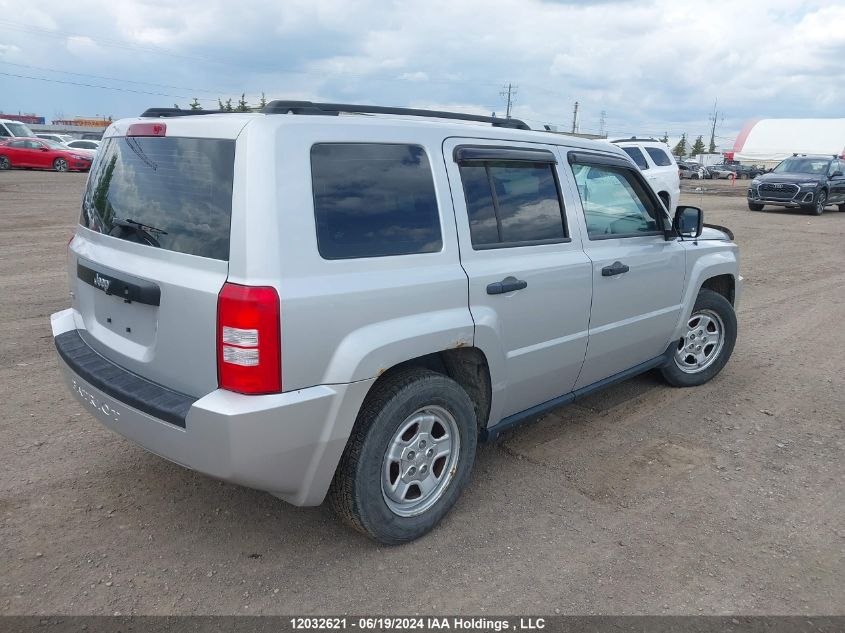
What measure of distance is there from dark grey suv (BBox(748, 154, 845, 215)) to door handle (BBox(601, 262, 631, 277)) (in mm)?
18753

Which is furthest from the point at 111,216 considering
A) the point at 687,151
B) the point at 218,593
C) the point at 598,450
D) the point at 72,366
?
the point at 687,151

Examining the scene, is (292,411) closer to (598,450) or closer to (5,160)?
(598,450)

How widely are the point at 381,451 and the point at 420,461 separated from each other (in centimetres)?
33

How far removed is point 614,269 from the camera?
396cm

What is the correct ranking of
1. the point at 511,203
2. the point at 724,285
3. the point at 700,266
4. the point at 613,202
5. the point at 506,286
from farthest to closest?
the point at 724,285
the point at 700,266
the point at 613,202
the point at 511,203
the point at 506,286

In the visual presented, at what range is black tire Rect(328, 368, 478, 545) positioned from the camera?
9.49 ft

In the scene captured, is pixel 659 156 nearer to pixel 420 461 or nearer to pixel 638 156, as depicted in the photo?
pixel 638 156

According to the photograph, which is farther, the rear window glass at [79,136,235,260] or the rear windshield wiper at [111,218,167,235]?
the rear windshield wiper at [111,218,167,235]

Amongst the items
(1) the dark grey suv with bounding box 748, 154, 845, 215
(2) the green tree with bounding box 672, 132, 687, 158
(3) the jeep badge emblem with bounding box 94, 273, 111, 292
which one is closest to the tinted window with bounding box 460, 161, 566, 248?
(3) the jeep badge emblem with bounding box 94, 273, 111, 292

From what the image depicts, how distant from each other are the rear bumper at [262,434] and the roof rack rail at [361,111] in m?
1.20

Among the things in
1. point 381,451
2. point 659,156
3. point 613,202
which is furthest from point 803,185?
point 381,451

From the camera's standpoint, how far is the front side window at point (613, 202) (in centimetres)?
399

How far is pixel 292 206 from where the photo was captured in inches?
101

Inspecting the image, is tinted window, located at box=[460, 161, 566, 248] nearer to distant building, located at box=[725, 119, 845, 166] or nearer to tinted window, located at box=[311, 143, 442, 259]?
tinted window, located at box=[311, 143, 442, 259]
